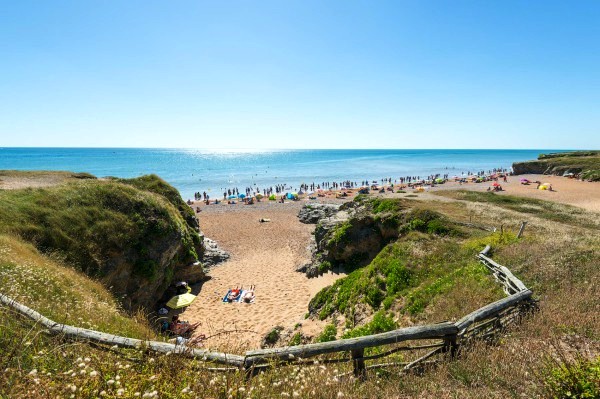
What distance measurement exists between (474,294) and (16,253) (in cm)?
1592

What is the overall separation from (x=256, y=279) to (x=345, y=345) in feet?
58.1

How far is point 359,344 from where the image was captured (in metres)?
5.38

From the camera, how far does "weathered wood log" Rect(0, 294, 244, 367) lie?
4.91 metres

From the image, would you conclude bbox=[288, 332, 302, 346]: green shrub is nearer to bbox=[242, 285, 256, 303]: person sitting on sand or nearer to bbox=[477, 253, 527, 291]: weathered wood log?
bbox=[242, 285, 256, 303]: person sitting on sand

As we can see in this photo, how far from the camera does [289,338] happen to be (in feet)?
41.6

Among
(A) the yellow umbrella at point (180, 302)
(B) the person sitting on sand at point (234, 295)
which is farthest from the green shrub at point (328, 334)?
(A) the yellow umbrella at point (180, 302)

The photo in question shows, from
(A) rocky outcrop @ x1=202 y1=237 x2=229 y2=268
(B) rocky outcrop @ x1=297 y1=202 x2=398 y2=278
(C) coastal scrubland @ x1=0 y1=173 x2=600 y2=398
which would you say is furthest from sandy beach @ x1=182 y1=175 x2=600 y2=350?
(C) coastal scrubland @ x1=0 y1=173 x2=600 y2=398

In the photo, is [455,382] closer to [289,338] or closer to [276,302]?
[289,338]

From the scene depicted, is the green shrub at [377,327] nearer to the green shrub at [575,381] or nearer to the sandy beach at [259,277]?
the sandy beach at [259,277]

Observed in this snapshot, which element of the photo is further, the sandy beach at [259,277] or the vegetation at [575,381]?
the sandy beach at [259,277]

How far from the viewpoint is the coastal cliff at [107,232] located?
13.6 m

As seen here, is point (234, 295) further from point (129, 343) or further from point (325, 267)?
point (129, 343)

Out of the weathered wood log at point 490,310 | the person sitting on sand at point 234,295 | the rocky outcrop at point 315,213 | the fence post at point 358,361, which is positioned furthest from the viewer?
the rocky outcrop at point 315,213

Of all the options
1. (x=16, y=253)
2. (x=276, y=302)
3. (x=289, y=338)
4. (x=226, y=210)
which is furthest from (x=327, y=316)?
(x=226, y=210)
